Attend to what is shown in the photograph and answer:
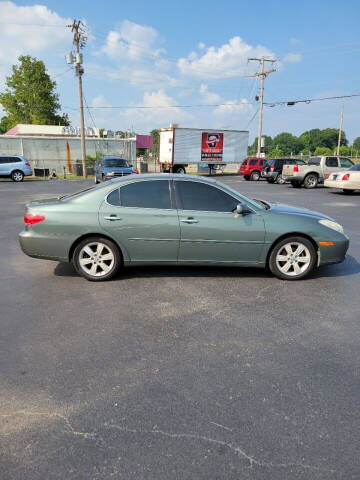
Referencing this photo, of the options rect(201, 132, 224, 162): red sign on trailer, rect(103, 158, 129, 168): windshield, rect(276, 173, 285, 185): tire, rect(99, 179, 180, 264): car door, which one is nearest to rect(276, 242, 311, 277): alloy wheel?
rect(99, 179, 180, 264): car door

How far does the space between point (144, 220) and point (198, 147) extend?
27504 mm

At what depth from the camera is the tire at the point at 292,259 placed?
198 inches

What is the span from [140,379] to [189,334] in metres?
0.84

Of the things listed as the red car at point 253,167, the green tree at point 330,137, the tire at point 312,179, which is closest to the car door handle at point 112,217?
the tire at point 312,179

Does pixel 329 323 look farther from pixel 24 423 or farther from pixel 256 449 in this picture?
pixel 24 423

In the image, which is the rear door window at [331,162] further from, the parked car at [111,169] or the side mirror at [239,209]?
the side mirror at [239,209]

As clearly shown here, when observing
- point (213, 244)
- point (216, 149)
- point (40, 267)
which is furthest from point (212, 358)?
point (216, 149)

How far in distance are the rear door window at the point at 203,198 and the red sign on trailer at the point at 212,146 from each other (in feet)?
89.4

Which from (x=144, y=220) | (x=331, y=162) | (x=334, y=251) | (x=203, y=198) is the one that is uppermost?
(x=331, y=162)

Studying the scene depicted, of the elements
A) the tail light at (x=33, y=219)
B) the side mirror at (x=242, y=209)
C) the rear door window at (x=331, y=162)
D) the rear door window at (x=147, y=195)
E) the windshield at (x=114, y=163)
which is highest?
the rear door window at (x=331, y=162)

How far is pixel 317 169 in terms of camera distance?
20.6 m

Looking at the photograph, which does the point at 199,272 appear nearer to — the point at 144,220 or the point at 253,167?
the point at 144,220

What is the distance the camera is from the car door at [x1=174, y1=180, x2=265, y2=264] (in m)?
4.87

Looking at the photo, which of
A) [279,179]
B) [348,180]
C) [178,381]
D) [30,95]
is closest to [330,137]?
[30,95]
